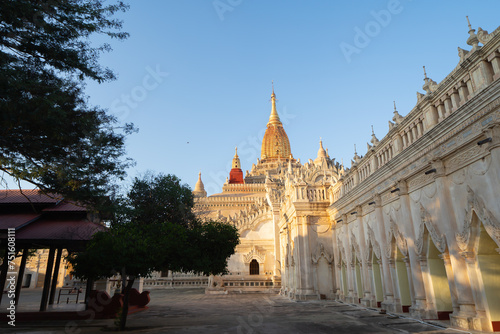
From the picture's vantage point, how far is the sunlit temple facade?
9.45 m

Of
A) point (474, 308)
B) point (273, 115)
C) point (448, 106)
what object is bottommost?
point (474, 308)

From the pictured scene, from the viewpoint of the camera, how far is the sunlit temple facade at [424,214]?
9445 millimetres

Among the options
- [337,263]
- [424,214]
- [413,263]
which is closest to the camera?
[424,214]

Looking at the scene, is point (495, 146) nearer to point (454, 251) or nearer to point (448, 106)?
point (448, 106)

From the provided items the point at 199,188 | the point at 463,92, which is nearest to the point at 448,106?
the point at 463,92

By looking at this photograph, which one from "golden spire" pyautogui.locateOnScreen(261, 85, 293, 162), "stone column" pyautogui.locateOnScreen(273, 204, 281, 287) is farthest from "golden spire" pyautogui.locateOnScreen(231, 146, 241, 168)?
"stone column" pyautogui.locateOnScreen(273, 204, 281, 287)

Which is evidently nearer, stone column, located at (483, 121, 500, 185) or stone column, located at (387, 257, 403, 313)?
stone column, located at (483, 121, 500, 185)

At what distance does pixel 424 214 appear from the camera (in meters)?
12.3

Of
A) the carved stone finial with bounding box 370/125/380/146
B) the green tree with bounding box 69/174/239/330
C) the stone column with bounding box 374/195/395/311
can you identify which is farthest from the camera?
the carved stone finial with bounding box 370/125/380/146

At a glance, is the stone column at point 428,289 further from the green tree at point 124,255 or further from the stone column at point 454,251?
the green tree at point 124,255

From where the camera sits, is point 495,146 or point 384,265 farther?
point 384,265

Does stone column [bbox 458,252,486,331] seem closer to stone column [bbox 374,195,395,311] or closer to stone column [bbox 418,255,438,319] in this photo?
stone column [bbox 418,255,438,319]

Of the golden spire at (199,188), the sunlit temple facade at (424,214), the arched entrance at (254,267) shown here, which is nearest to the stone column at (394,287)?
the sunlit temple facade at (424,214)

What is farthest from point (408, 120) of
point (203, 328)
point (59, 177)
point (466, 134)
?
point (59, 177)
